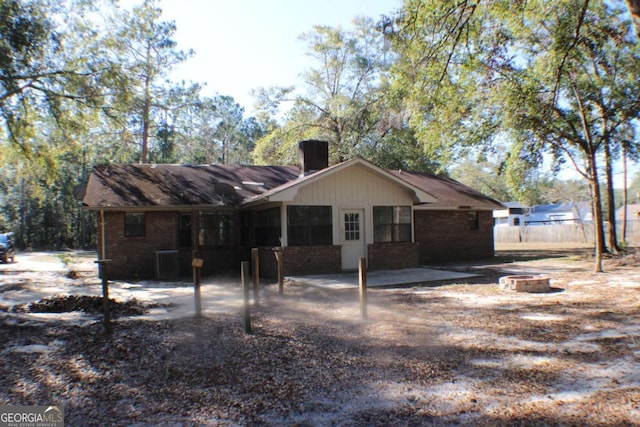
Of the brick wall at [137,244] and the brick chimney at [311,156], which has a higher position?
the brick chimney at [311,156]

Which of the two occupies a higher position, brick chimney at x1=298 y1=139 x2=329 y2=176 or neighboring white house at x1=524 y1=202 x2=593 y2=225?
brick chimney at x1=298 y1=139 x2=329 y2=176

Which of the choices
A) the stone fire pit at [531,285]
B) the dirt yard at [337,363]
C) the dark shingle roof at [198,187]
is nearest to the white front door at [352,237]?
the dark shingle roof at [198,187]

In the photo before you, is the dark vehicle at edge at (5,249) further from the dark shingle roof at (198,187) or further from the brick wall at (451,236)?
the brick wall at (451,236)

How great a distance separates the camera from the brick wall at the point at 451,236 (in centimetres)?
1870

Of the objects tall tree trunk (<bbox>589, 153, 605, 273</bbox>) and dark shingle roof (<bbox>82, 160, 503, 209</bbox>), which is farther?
dark shingle roof (<bbox>82, 160, 503, 209</bbox>)

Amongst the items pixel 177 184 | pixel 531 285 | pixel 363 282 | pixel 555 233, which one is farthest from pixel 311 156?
pixel 555 233

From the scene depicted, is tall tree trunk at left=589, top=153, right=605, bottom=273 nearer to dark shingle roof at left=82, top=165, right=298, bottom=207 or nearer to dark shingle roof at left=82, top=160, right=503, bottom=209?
dark shingle roof at left=82, top=160, right=503, bottom=209

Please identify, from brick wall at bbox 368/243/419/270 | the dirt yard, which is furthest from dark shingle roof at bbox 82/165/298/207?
the dirt yard

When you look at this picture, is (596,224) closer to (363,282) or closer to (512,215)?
(363,282)

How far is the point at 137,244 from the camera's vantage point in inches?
616

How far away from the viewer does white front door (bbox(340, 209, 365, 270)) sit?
1507 cm

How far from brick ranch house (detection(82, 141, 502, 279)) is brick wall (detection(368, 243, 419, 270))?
0.03 metres

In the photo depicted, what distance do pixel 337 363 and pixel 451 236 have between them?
1498 cm

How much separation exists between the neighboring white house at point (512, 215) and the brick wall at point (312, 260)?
3264cm
